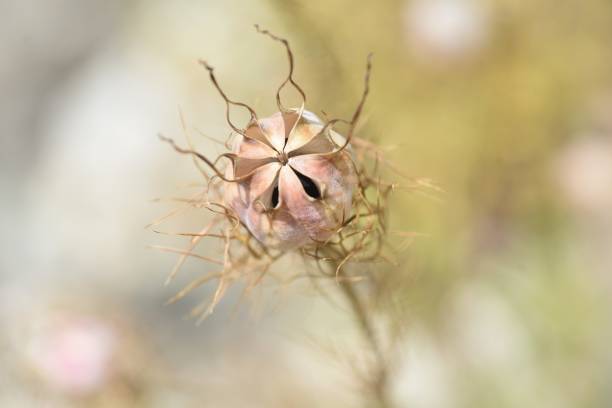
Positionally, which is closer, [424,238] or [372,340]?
[372,340]

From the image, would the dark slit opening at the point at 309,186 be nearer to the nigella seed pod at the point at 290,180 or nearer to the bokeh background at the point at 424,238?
the nigella seed pod at the point at 290,180

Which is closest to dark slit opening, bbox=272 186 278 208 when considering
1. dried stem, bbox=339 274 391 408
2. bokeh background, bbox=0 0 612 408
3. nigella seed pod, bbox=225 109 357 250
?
nigella seed pod, bbox=225 109 357 250

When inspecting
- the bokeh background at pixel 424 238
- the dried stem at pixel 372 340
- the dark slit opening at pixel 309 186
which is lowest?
the dark slit opening at pixel 309 186

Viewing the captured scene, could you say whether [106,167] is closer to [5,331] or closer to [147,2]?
[147,2]

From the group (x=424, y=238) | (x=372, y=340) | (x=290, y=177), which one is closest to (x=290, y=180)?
(x=290, y=177)

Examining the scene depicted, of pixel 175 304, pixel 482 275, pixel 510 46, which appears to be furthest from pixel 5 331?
pixel 510 46

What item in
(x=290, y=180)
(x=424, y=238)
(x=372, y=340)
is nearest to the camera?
(x=290, y=180)

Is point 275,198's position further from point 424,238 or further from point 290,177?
point 424,238

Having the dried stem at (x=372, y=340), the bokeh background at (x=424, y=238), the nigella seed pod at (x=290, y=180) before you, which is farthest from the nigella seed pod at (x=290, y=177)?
the bokeh background at (x=424, y=238)
